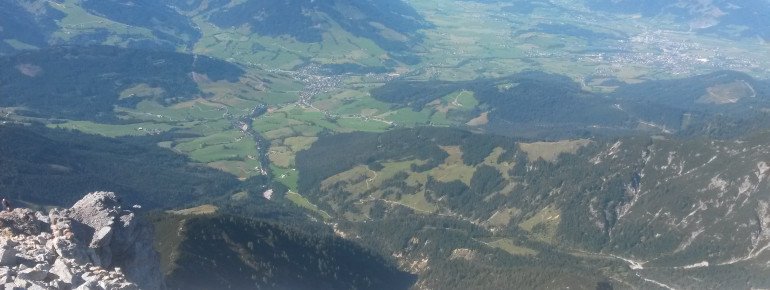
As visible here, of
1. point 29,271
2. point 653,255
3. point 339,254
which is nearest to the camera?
point 29,271

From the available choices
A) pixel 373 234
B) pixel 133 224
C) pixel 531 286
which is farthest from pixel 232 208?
pixel 133 224

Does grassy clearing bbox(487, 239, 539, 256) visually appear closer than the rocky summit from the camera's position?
No

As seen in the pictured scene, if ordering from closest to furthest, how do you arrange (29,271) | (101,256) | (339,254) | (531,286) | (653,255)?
(29,271)
(101,256)
(531,286)
(339,254)
(653,255)

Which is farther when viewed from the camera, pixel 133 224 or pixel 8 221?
pixel 133 224

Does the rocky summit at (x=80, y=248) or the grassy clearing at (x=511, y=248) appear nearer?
the rocky summit at (x=80, y=248)

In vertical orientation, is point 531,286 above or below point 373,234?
above

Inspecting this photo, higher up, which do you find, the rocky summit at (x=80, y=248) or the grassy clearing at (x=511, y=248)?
the rocky summit at (x=80, y=248)

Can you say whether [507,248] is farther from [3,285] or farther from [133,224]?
[3,285]

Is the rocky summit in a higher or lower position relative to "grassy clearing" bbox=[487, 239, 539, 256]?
higher
